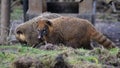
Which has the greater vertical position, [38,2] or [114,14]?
[38,2]

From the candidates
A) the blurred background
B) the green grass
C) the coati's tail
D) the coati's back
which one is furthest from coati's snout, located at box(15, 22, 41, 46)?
the green grass

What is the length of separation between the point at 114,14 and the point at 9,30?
6.56 m

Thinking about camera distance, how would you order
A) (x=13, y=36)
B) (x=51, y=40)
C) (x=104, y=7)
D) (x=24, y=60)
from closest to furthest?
(x=24, y=60) < (x=51, y=40) < (x=13, y=36) < (x=104, y=7)

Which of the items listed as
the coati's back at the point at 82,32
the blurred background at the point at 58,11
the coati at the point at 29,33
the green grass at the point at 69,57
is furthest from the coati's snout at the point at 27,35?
the green grass at the point at 69,57

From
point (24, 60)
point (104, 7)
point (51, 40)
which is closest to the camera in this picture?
point (24, 60)

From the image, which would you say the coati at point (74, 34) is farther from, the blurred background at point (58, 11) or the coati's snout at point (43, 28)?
the blurred background at point (58, 11)

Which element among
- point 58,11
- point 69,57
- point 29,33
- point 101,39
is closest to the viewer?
point 69,57

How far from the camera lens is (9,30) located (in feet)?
38.9

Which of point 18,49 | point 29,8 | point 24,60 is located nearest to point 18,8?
point 29,8

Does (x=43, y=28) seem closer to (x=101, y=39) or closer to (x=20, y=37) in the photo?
(x=101, y=39)

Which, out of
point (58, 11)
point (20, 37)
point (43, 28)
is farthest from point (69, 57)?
point (58, 11)

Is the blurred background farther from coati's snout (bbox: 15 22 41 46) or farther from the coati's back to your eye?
the coati's back

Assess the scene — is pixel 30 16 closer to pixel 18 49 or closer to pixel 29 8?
pixel 29 8

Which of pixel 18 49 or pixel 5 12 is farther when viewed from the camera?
pixel 5 12
